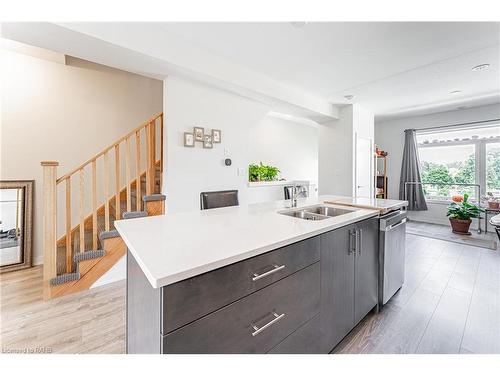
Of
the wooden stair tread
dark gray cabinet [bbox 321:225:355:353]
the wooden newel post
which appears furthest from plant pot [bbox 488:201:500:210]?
the wooden newel post

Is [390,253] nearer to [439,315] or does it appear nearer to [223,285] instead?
[439,315]

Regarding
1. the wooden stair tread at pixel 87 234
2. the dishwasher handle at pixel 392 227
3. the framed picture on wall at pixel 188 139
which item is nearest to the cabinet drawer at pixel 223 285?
the dishwasher handle at pixel 392 227

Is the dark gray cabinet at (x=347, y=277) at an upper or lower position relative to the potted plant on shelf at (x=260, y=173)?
lower

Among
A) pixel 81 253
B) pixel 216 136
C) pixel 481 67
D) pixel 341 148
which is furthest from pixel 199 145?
pixel 481 67

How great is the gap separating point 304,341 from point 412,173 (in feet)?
18.5

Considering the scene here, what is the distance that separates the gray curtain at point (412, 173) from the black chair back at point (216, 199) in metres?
4.96

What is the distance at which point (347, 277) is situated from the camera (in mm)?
1581

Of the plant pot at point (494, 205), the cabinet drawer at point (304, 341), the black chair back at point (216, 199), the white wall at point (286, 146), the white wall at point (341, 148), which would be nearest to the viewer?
the cabinet drawer at point (304, 341)

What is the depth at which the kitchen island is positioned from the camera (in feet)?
2.67

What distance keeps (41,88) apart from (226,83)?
8.04 feet

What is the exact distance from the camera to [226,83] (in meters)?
2.81

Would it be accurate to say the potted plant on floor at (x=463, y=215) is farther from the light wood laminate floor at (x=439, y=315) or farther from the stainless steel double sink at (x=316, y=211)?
the stainless steel double sink at (x=316, y=211)

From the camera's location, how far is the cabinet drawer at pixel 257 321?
825mm

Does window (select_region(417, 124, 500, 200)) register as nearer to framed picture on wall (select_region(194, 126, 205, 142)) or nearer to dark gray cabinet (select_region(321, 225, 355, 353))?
dark gray cabinet (select_region(321, 225, 355, 353))
